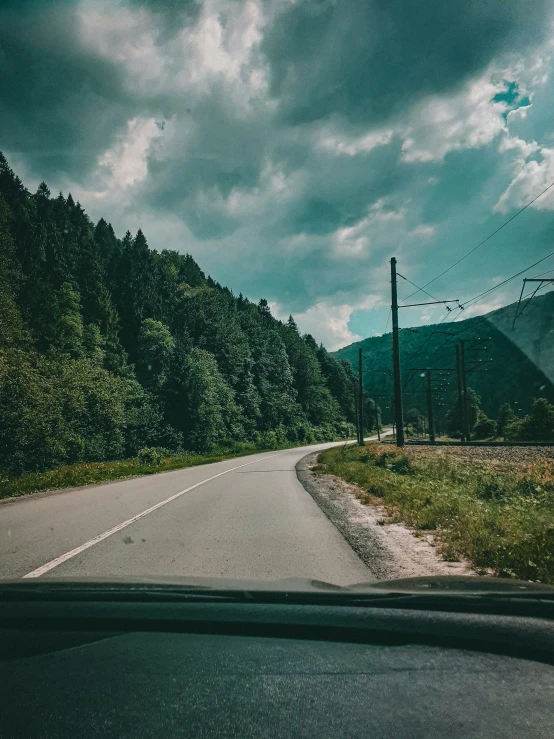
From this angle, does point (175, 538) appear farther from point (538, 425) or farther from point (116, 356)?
point (538, 425)

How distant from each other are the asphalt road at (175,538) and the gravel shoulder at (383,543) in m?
0.21

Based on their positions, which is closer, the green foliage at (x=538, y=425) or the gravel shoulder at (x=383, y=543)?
the gravel shoulder at (x=383, y=543)

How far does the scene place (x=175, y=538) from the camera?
753cm

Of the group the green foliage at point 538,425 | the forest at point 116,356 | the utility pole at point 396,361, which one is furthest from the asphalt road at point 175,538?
the green foliage at point 538,425

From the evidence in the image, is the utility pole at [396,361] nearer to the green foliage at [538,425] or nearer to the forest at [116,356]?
the forest at [116,356]

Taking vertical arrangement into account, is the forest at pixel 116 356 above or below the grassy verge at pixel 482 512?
above

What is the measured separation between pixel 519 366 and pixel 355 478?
636ft

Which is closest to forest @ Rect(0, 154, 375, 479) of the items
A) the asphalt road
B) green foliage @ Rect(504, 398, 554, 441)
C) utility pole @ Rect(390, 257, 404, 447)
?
the asphalt road

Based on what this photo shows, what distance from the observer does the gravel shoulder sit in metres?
5.62

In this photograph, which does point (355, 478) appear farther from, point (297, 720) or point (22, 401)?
point (22, 401)

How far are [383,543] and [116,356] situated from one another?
5322 centimetres

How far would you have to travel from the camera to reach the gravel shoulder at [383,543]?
5625 mm

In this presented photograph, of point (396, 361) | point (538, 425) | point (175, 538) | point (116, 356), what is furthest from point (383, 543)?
point (538, 425)

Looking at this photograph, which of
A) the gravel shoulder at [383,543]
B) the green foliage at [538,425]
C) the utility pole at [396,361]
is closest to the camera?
the gravel shoulder at [383,543]
